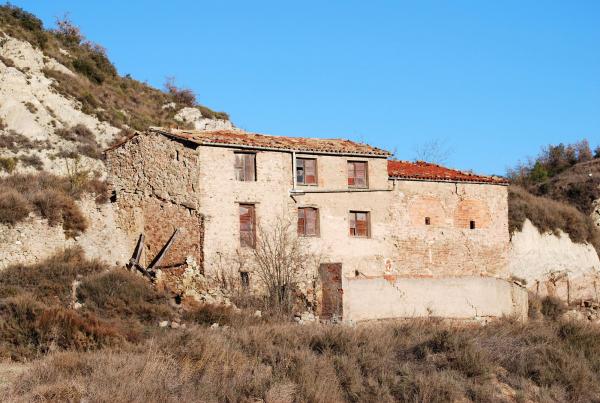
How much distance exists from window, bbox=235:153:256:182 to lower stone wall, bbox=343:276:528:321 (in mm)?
5603

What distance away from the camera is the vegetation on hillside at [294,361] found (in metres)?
16.7

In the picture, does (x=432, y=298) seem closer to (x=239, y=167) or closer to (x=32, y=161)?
(x=239, y=167)

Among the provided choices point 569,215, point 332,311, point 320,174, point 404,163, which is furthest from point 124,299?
point 569,215

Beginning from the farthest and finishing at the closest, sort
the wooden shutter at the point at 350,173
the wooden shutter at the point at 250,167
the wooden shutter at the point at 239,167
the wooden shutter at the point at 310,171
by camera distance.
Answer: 1. the wooden shutter at the point at 350,173
2. the wooden shutter at the point at 310,171
3. the wooden shutter at the point at 250,167
4. the wooden shutter at the point at 239,167

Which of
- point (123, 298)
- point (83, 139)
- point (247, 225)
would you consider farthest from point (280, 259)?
point (83, 139)

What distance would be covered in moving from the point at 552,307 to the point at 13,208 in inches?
949

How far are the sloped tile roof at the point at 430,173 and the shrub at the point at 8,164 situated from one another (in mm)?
18180

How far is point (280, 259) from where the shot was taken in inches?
1260

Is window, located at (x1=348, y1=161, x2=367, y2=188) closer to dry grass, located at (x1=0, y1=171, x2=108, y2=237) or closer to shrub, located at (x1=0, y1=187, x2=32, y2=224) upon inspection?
dry grass, located at (x1=0, y1=171, x2=108, y2=237)

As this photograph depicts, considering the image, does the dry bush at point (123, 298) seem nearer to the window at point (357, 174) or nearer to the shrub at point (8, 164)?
the window at point (357, 174)

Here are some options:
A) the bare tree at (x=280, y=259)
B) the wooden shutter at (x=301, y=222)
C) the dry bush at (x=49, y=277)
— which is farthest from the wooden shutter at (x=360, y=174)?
the dry bush at (x=49, y=277)

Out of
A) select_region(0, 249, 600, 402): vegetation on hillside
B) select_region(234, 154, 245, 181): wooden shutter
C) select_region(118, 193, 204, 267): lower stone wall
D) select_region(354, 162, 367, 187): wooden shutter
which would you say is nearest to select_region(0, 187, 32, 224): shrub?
select_region(118, 193, 204, 267): lower stone wall

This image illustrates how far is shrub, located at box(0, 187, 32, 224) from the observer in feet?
101

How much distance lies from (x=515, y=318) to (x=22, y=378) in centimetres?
1645
